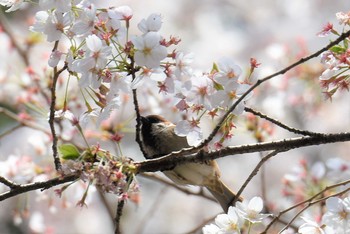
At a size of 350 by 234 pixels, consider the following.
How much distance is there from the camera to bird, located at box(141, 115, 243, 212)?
3135 millimetres

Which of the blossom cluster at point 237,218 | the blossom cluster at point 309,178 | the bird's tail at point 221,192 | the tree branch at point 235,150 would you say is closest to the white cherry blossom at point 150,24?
the tree branch at point 235,150

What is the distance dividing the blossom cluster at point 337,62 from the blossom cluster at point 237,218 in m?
0.42

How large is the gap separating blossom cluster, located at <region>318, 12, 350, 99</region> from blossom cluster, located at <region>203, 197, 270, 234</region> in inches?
16.7

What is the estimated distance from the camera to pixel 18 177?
3264 mm

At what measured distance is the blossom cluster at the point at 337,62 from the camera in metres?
1.97

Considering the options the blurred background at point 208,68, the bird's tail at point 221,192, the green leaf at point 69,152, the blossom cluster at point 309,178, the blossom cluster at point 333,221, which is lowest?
the blossom cluster at point 333,221


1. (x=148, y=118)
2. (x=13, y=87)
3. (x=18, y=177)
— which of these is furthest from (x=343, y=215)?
(x=13, y=87)

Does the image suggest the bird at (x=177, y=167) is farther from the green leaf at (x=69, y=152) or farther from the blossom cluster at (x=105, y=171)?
the blossom cluster at (x=105, y=171)

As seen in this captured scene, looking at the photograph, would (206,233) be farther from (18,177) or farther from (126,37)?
(18,177)

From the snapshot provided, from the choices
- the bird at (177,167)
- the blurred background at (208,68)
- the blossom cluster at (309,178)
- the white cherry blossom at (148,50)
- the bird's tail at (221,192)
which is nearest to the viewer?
the white cherry blossom at (148,50)

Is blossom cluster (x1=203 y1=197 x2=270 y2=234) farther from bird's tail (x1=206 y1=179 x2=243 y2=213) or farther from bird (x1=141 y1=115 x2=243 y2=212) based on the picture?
bird's tail (x1=206 y1=179 x2=243 y2=213)

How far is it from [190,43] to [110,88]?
5793 mm

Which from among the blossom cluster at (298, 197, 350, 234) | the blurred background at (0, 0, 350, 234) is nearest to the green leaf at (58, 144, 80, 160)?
the blossom cluster at (298, 197, 350, 234)

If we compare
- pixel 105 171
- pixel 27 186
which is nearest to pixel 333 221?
pixel 105 171
